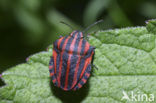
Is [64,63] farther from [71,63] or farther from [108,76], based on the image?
[108,76]

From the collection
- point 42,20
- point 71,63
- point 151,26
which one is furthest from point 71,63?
point 42,20

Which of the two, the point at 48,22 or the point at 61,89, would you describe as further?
the point at 48,22

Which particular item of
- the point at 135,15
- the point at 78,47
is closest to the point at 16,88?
the point at 78,47

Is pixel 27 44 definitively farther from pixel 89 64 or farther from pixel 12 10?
pixel 89 64

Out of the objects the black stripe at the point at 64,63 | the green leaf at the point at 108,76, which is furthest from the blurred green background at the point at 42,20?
the black stripe at the point at 64,63

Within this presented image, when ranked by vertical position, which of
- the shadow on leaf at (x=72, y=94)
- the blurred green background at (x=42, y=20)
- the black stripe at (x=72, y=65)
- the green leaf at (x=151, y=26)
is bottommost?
the shadow on leaf at (x=72, y=94)

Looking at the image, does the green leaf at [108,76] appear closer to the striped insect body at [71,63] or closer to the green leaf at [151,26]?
the green leaf at [151,26]
